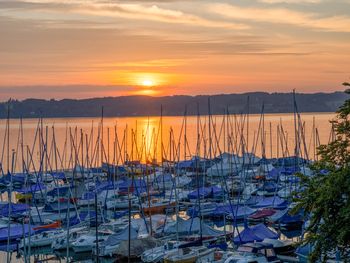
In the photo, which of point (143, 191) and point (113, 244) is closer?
point (113, 244)

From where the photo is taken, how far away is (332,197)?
14.6 m

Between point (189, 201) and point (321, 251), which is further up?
point (321, 251)

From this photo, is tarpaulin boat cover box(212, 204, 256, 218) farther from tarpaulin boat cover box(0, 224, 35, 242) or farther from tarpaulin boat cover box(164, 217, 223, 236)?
tarpaulin boat cover box(0, 224, 35, 242)

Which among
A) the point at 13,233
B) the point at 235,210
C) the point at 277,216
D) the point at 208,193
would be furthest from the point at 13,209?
the point at 277,216

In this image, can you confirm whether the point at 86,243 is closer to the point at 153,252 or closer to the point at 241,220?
the point at 153,252

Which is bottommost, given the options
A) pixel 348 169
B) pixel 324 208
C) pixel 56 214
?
pixel 56 214

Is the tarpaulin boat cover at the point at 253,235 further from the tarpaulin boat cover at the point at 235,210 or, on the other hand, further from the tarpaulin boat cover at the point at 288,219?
the tarpaulin boat cover at the point at 235,210

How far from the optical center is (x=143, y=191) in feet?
184

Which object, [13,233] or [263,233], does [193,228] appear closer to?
[263,233]

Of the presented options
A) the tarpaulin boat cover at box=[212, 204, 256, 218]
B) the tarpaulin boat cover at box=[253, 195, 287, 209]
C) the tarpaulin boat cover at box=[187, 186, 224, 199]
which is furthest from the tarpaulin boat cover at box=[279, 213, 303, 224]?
the tarpaulin boat cover at box=[187, 186, 224, 199]

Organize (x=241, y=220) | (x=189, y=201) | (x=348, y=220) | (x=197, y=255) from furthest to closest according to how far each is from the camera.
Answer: (x=189, y=201)
(x=241, y=220)
(x=197, y=255)
(x=348, y=220)

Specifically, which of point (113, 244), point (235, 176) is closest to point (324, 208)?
point (113, 244)

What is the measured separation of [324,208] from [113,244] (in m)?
21.3

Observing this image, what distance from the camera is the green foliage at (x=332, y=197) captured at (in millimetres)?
14664
